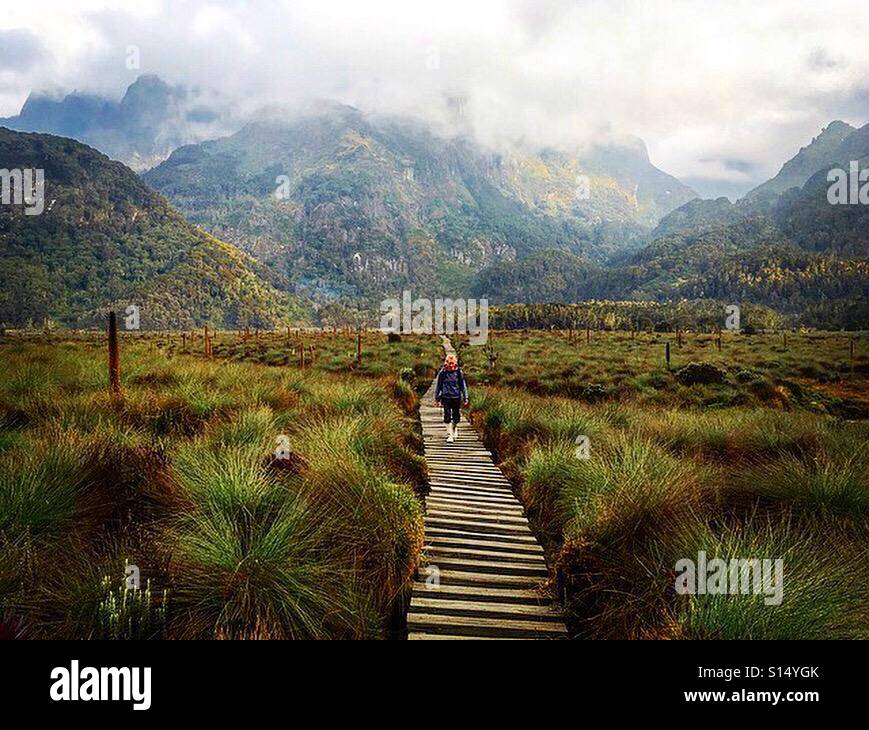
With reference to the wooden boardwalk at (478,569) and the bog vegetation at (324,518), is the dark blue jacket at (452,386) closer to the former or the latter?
the bog vegetation at (324,518)

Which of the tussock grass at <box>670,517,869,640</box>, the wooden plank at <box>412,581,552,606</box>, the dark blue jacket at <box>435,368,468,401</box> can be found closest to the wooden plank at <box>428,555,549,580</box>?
the wooden plank at <box>412,581,552,606</box>

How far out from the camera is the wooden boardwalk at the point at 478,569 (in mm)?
4250

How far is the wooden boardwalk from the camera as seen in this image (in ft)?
13.9

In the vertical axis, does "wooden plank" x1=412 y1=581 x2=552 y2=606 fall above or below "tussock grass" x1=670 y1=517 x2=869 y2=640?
below

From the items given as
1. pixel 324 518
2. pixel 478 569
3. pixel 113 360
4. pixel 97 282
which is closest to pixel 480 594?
pixel 478 569

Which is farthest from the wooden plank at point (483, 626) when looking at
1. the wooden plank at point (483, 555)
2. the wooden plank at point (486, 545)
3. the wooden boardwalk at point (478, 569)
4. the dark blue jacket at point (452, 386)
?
the dark blue jacket at point (452, 386)

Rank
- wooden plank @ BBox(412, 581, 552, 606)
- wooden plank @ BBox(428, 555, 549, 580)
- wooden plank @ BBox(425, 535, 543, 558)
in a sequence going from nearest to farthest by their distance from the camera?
wooden plank @ BBox(412, 581, 552, 606)
wooden plank @ BBox(428, 555, 549, 580)
wooden plank @ BBox(425, 535, 543, 558)

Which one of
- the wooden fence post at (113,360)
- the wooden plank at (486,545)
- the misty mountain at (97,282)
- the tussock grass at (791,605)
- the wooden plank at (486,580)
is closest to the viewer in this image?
the tussock grass at (791,605)

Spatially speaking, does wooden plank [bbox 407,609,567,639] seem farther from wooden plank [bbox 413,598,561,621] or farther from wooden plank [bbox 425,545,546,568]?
wooden plank [bbox 425,545,546,568]
